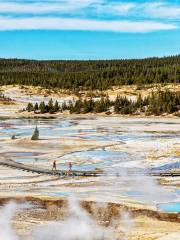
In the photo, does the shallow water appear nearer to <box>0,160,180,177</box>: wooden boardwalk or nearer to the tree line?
<box>0,160,180,177</box>: wooden boardwalk

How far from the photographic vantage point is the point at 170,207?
24.6 m

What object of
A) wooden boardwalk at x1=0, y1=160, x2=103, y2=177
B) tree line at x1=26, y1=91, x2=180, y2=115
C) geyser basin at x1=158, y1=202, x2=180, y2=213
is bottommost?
tree line at x1=26, y1=91, x2=180, y2=115

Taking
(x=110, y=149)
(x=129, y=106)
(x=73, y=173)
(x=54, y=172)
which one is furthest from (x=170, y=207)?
(x=129, y=106)

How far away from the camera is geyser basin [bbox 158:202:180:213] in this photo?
24.0 metres

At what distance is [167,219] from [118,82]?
105872 mm

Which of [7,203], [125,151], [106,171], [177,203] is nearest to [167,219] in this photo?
[177,203]

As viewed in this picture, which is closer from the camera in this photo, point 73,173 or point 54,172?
point 73,173

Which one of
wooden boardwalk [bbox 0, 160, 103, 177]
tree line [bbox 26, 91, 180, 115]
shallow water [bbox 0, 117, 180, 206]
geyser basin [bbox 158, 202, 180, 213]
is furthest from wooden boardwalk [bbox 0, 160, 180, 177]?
tree line [bbox 26, 91, 180, 115]

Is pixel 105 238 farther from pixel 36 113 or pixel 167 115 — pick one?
pixel 36 113

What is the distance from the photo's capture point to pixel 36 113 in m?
84.6

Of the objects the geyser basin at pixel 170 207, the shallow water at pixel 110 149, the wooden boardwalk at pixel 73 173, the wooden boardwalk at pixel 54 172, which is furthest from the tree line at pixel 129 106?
the geyser basin at pixel 170 207

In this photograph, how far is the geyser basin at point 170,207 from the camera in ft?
78.7

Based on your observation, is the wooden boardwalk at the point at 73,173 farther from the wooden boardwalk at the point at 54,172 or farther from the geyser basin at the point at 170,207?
the geyser basin at the point at 170,207

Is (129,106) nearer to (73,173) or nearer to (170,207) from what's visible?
(73,173)
